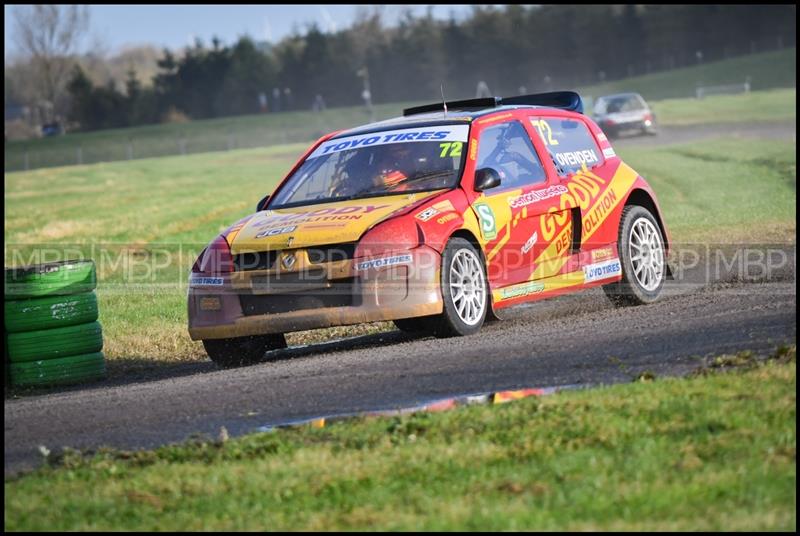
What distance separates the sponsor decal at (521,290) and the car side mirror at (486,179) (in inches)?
30.0

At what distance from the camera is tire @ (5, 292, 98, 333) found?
9414 millimetres

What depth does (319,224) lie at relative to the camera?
9023mm

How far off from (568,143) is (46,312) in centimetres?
443

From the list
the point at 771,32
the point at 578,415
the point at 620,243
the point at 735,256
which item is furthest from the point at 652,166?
the point at 771,32

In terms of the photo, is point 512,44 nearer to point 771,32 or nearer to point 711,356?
point 771,32

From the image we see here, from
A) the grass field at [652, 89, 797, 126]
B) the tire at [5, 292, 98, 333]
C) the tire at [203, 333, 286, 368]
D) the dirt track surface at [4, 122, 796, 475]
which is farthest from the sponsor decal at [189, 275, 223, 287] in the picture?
the grass field at [652, 89, 797, 126]

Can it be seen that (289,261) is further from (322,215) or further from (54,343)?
(54,343)

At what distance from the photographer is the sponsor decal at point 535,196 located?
9734 mm

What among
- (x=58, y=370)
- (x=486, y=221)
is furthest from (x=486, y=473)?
(x=58, y=370)

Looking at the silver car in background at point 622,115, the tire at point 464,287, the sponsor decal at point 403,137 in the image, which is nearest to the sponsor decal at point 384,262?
the tire at point 464,287

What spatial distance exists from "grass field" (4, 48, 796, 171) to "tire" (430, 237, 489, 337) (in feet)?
187

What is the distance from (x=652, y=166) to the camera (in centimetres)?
3178

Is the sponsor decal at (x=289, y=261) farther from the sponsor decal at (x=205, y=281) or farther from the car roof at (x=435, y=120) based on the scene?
the car roof at (x=435, y=120)

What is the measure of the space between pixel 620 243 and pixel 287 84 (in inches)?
4791
